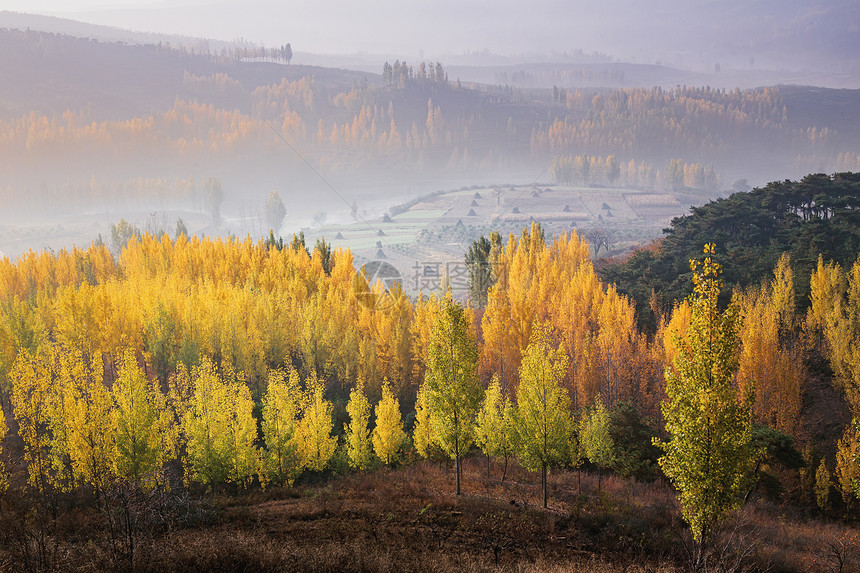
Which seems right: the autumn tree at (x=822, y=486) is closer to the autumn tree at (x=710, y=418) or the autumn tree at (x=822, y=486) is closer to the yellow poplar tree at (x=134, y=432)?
the autumn tree at (x=710, y=418)

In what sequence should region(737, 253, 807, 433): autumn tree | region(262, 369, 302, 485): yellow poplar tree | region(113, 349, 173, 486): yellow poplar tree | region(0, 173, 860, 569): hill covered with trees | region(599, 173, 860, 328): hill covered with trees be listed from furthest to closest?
1. region(599, 173, 860, 328): hill covered with trees
2. region(737, 253, 807, 433): autumn tree
3. region(262, 369, 302, 485): yellow poplar tree
4. region(113, 349, 173, 486): yellow poplar tree
5. region(0, 173, 860, 569): hill covered with trees

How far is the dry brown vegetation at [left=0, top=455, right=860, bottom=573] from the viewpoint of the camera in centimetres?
1995

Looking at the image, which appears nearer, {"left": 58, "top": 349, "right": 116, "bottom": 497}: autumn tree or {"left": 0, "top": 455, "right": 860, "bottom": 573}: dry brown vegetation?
{"left": 0, "top": 455, "right": 860, "bottom": 573}: dry brown vegetation

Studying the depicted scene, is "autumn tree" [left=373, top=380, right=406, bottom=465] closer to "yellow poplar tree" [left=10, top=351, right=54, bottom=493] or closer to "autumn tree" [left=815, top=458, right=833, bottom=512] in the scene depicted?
"yellow poplar tree" [left=10, top=351, right=54, bottom=493]

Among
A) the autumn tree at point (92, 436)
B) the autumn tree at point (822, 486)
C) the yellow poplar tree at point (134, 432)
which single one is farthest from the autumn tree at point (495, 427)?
the autumn tree at point (822, 486)

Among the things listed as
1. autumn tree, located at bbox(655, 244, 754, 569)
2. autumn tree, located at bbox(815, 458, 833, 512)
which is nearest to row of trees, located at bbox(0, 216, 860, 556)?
autumn tree, located at bbox(655, 244, 754, 569)

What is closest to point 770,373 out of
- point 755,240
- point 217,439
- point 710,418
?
point 710,418

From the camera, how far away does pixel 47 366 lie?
143 feet

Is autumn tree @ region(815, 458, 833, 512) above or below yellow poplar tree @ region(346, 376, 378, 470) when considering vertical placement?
below

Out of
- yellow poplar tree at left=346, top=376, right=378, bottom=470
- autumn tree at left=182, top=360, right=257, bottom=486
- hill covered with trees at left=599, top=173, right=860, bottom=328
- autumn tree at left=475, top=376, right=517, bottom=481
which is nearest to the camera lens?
autumn tree at left=475, top=376, right=517, bottom=481

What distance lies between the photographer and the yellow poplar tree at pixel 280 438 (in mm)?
39812

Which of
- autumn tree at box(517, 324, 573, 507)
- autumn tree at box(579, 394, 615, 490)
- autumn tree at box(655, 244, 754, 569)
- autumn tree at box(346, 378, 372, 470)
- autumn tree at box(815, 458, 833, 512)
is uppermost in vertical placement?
autumn tree at box(655, 244, 754, 569)

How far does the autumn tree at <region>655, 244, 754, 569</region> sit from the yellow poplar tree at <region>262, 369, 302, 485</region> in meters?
29.5

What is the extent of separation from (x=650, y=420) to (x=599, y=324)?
18.6m
